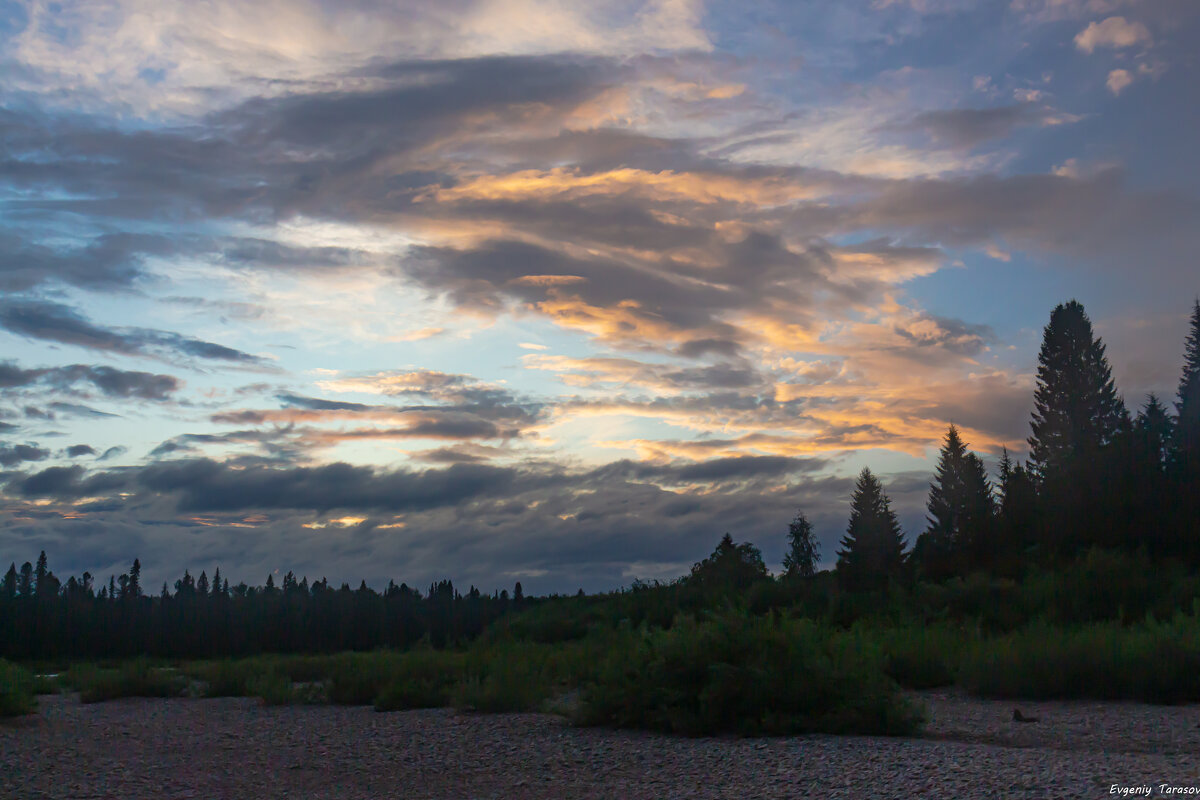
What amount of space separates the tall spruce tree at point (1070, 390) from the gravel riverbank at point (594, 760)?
5301cm

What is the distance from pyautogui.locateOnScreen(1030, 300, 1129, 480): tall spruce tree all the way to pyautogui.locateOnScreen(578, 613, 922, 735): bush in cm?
5248

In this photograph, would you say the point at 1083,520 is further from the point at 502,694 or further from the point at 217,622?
the point at 217,622

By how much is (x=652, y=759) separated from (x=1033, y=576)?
1580 cm

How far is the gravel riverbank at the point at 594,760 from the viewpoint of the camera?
22.9ft

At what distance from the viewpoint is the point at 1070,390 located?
195 feet

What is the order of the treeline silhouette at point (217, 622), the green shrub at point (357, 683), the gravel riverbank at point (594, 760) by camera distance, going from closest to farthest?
1. the gravel riverbank at point (594, 760)
2. the green shrub at point (357, 683)
3. the treeline silhouette at point (217, 622)

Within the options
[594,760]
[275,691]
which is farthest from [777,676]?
[275,691]

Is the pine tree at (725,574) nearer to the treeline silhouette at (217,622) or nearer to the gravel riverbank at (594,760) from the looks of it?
the gravel riverbank at (594,760)

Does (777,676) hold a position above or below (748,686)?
above

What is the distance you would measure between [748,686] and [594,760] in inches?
84.2

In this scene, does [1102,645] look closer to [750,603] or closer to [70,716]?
[750,603]

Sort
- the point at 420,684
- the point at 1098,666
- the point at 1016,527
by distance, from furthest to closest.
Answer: the point at 1016,527 → the point at 420,684 → the point at 1098,666

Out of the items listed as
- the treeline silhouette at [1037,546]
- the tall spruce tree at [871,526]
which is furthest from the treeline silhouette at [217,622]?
the tall spruce tree at [871,526]

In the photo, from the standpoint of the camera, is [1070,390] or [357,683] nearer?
[357,683]
